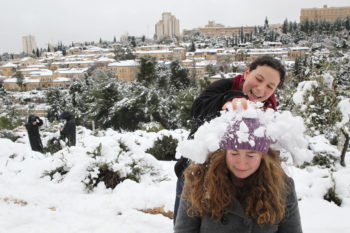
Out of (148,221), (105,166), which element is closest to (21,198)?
(105,166)

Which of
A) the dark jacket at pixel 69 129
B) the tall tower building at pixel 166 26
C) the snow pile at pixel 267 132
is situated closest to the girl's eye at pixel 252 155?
the snow pile at pixel 267 132

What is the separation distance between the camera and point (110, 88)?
794 inches

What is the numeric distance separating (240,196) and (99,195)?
277 centimetres

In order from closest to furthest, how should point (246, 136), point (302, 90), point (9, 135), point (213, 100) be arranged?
point (246, 136), point (213, 100), point (302, 90), point (9, 135)

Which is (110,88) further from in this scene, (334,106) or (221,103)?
(221,103)

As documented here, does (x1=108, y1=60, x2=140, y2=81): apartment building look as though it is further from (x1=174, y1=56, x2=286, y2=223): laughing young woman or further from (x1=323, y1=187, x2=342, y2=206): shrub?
(x1=174, y1=56, x2=286, y2=223): laughing young woman

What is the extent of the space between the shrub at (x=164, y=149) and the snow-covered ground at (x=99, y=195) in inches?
43.3

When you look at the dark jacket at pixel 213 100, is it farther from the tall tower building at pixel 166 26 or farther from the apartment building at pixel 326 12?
the tall tower building at pixel 166 26

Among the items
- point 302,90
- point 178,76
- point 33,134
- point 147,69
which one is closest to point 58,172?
point 33,134

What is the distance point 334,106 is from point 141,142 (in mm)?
4361

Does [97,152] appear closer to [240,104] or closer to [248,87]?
[248,87]

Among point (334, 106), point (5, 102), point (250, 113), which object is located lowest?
point (5, 102)

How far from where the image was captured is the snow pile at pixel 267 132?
3.61 feet

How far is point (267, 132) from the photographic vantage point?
3.63ft
